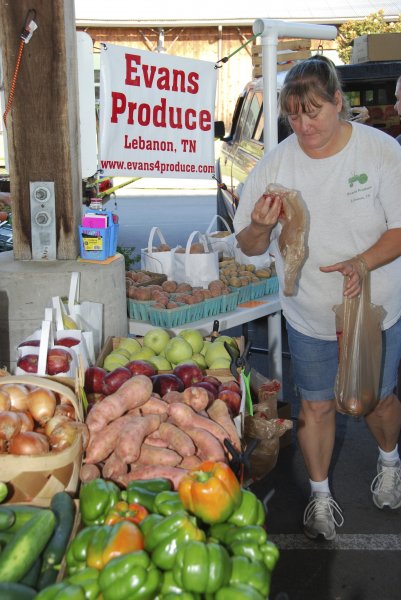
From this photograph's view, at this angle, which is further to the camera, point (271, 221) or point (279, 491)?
point (279, 491)

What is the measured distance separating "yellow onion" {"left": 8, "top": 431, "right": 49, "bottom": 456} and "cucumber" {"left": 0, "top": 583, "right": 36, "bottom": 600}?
538 mm

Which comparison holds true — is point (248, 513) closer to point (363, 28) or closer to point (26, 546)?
point (26, 546)

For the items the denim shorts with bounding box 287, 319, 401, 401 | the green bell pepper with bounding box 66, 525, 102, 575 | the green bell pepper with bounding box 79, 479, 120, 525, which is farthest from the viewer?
the denim shorts with bounding box 287, 319, 401, 401

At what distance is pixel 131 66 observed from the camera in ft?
13.4

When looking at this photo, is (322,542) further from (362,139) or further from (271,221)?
(362,139)

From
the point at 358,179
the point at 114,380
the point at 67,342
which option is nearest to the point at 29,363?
the point at 67,342

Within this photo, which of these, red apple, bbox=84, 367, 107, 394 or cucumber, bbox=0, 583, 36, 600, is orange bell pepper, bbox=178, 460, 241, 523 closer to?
cucumber, bbox=0, 583, 36, 600

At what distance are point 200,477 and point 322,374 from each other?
5.07ft

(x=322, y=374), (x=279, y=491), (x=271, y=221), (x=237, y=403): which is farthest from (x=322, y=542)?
(x=271, y=221)

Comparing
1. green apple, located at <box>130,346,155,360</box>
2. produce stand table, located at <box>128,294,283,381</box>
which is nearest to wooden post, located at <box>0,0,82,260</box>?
produce stand table, located at <box>128,294,283,381</box>

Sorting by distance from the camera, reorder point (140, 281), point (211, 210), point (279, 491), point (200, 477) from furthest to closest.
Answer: point (211, 210) < point (140, 281) < point (279, 491) < point (200, 477)

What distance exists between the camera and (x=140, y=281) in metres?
4.48

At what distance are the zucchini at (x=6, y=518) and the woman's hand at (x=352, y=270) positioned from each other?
157cm

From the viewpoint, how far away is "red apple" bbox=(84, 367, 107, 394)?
3057 mm
